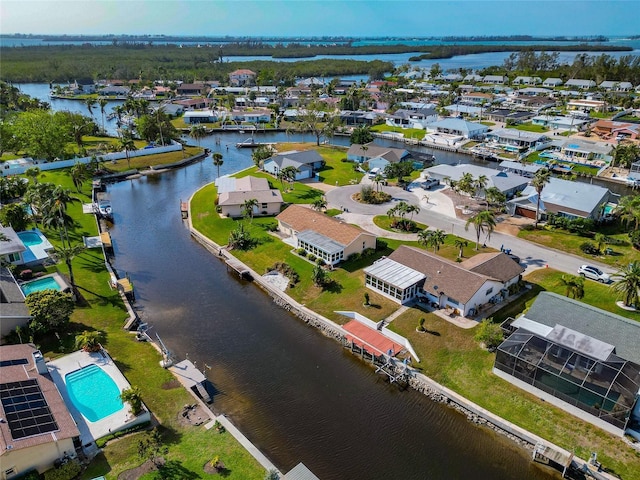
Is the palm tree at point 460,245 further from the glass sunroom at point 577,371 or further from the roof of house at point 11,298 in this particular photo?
the roof of house at point 11,298

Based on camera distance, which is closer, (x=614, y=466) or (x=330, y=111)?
(x=614, y=466)

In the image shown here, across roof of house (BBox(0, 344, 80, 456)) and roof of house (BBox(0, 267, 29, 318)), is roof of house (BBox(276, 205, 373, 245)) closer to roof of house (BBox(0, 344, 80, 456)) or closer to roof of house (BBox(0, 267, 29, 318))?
roof of house (BBox(0, 267, 29, 318))

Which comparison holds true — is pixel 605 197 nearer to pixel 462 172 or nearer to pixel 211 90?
pixel 462 172

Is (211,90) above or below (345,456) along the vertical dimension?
above

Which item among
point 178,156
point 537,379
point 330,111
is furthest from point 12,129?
point 537,379

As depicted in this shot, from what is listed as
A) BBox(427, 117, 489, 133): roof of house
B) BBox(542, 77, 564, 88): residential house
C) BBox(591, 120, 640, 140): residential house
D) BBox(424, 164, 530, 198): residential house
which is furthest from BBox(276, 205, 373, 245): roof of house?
BBox(542, 77, 564, 88): residential house

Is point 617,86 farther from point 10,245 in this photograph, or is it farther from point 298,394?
point 10,245

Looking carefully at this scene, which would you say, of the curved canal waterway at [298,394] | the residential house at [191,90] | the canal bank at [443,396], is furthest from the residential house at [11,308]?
the residential house at [191,90]
